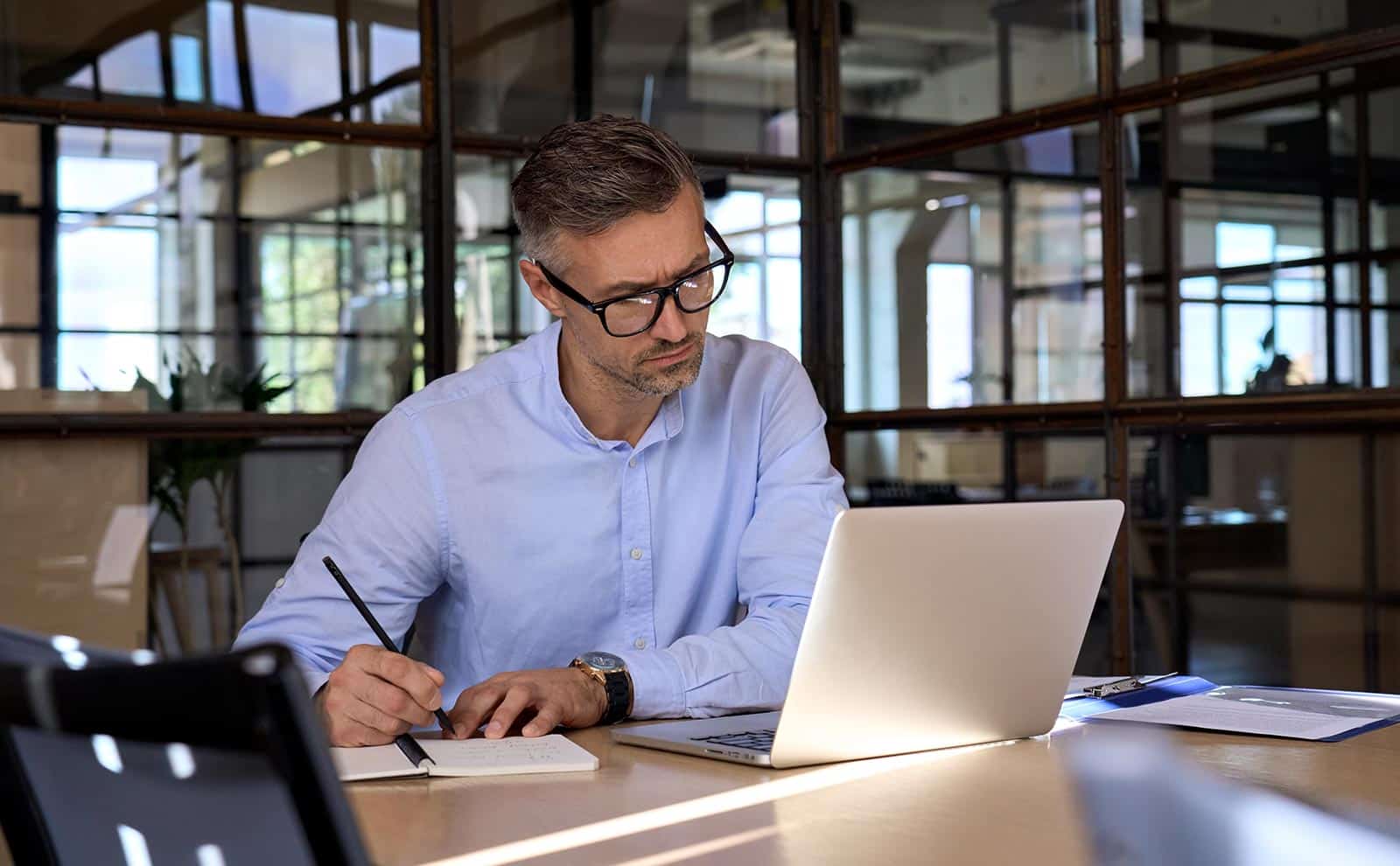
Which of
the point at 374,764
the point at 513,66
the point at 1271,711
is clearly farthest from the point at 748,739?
the point at 513,66

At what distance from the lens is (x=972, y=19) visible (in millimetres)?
3707

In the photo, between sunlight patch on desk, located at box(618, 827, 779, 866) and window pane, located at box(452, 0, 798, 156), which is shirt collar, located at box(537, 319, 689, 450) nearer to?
sunlight patch on desk, located at box(618, 827, 779, 866)

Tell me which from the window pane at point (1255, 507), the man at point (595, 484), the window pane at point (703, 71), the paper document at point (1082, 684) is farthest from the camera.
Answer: the window pane at point (703, 71)

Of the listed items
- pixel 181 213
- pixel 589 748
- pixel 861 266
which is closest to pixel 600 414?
pixel 589 748

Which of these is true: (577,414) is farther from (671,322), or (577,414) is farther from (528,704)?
(528,704)

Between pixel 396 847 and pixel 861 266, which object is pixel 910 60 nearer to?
pixel 861 266

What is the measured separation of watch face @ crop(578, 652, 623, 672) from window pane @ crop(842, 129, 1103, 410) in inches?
75.6

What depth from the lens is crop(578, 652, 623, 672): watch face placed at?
168 cm

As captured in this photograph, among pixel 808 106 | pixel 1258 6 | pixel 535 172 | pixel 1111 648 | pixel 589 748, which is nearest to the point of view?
pixel 589 748

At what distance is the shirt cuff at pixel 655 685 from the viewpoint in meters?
1.69

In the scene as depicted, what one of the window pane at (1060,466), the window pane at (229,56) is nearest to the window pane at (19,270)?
the window pane at (229,56)

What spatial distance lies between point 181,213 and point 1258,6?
234 centimetres

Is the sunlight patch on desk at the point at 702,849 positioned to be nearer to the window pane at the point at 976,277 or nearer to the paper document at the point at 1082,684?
the paper document at the point at 1082,684

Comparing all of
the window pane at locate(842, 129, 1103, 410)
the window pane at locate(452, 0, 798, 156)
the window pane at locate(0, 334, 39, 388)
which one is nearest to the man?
the window pane at locate(842, 129, 1103, 410)
